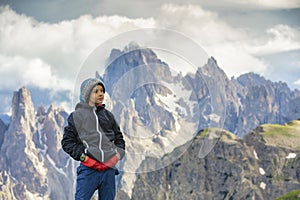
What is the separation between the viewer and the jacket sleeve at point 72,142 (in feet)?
39.3

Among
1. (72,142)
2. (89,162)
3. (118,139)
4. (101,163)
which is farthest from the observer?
(118,139)

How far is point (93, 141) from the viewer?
1227 cm

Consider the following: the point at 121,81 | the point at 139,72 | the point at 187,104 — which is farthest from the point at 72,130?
the point at 187,104

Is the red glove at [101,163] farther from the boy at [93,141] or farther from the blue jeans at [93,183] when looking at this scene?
the blue jeans at [93,183]

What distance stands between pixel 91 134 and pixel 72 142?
0.45m

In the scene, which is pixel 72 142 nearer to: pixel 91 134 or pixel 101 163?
pixel 91 134

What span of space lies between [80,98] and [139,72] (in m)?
3.48

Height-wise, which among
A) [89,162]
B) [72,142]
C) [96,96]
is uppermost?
[96,96]

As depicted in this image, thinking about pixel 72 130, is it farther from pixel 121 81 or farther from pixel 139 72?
pixel 139 72

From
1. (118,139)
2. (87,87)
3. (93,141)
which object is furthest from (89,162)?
(87,87)

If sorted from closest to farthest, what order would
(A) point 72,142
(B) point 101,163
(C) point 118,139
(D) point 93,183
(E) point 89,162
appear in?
1. (E) point 89,162
2. (A) point 72,142
3. (B) point 101,163
4. (D) point 93,183
5. (C) point 118,139

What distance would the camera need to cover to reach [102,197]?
12742mm

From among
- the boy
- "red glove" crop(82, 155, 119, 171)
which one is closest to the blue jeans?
the boy

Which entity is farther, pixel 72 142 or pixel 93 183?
pixel 93 183
